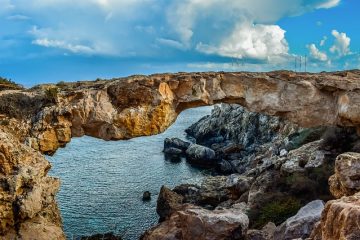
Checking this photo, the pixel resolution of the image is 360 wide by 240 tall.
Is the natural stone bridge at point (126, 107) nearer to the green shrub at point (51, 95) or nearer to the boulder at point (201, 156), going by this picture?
the green shrub at point (51, 95)

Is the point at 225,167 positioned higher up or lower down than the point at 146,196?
higher up

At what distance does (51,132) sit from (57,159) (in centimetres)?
3309

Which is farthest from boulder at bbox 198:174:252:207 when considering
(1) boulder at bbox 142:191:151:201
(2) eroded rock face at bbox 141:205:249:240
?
(2) eroded rock face at bbox 141:205:249:240

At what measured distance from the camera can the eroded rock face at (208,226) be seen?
1852cm

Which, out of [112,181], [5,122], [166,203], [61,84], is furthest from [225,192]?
[5,122]

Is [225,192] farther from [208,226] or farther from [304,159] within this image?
[208,226]

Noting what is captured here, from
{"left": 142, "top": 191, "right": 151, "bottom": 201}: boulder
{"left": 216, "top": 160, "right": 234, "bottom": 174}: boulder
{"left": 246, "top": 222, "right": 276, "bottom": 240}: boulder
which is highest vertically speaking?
{"left": 246, "top": 222, "right": 276, "bottom": 240}: boulder

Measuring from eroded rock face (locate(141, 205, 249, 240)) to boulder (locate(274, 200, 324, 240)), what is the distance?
5.47 ft

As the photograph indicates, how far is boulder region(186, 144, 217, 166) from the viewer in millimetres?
52938

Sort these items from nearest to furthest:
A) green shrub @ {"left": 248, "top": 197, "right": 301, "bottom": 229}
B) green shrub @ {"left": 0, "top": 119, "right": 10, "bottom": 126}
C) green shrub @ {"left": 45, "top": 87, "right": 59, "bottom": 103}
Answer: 1. green shrub @ {"left": 0, "top": 119, "right": 10, "bottom": 126}
2. green shrub @ {"left": 45, "top": 87, "right": 59, "bottom": 103}
3. green shrub @ {"left": 248, "top": 197, "right": 301, "bottom": 229}

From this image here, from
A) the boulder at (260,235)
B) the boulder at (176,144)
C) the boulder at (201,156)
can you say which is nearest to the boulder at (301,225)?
the boulder at (260,235)

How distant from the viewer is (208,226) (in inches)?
737

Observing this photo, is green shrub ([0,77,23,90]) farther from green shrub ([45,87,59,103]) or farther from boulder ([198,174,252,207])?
boulder ([198,174,252,207])

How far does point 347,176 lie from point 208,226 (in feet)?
19.7
